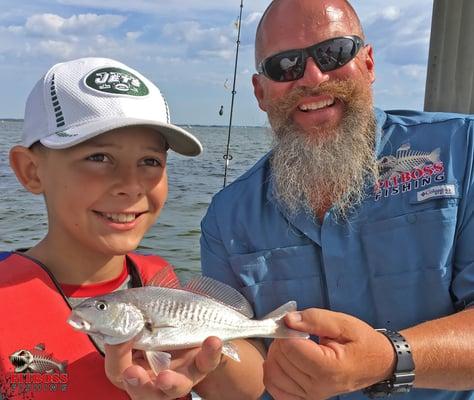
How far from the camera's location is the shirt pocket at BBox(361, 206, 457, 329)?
2580 millimetres

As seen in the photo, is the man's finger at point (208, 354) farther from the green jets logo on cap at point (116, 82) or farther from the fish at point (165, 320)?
the green jets logo on cap at point (116, 82)

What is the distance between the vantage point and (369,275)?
8.76 feet

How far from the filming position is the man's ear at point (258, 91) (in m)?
3.20

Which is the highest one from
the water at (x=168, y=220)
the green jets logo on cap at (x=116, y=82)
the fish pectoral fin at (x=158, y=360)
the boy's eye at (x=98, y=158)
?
the green jets logo on cap at (x=116, y=82)

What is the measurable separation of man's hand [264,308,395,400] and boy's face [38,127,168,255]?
75 cm

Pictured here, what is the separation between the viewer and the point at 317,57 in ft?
9.53

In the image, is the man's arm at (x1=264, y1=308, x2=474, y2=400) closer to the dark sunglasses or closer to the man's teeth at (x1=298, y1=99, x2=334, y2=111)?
the man's teeth at (x1=298, y1=99, x2=334, y2=111)

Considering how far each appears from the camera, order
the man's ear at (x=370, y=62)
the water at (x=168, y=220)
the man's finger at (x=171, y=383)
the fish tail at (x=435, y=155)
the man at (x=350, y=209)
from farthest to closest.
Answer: the water at (x=168, y=220)
the man's ear at (x=370, y=62)
the fish tail at (x=435, y=155)
the man at (x=350, y=209)
the man's finger at (x=171, y=383)

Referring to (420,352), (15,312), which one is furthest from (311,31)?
(15,312)

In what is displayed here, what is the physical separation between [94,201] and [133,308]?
0.53 meters

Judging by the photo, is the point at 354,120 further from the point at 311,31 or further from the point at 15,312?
the point at 15,312

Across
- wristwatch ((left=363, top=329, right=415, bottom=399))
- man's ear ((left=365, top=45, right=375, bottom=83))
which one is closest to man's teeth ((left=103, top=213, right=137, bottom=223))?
wristwatch ((left=363, top=329, right=415, bottom=399))

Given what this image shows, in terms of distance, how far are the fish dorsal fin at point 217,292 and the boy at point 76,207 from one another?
27cm

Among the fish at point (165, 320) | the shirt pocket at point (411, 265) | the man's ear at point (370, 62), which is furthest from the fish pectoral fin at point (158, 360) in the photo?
the man's ear at point (370, 62)
